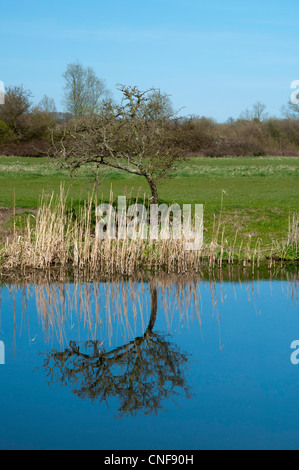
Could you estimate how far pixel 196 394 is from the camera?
7.43 metres

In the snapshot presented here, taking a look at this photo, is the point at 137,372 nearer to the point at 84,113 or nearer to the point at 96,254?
the point at 96,254

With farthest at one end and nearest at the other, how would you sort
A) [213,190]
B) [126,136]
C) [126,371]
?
[213,190] → [126,136] → [126,371]

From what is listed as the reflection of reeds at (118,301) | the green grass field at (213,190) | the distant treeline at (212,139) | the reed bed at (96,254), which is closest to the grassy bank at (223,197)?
the green grass field at (213,190)

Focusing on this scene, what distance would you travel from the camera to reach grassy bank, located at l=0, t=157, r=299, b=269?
16.8 meters

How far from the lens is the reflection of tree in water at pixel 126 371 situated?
295 inches

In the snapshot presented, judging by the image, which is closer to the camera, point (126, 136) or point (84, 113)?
point (126, 136)

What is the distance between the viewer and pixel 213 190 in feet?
80.7

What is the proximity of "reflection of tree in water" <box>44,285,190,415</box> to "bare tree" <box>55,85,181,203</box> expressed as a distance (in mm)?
9166

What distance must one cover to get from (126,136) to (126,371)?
422 inches

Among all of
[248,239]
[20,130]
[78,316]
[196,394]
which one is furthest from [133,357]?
[20,130]

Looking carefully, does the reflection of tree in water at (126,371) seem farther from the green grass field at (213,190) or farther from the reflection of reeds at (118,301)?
the green grass field at (213,190)

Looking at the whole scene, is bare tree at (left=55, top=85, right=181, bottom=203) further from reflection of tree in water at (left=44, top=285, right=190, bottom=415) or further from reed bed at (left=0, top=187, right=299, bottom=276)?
reflection of tree in water at (left=44, top=285, right=190, bottom=415)

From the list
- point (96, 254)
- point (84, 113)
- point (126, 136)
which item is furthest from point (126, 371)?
point (84, 113)
